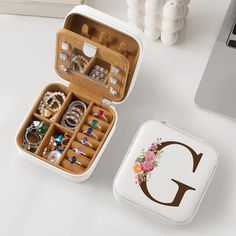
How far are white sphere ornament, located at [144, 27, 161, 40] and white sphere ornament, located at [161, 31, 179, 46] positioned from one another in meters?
0.01

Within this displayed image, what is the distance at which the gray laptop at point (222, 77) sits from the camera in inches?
46.7

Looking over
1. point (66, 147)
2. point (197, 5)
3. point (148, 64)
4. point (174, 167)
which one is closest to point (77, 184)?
point (66, 147)

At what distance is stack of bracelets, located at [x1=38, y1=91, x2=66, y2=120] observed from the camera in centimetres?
116

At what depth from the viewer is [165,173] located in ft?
3.65

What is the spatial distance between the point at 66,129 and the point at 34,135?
2.7 inches

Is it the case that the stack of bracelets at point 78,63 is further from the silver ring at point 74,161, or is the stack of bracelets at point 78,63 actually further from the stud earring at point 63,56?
the silver ring at point 74,161

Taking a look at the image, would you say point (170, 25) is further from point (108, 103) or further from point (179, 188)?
point (179, 188)

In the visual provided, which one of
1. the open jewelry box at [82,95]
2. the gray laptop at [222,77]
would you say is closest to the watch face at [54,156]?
the open jewelry box at [82,95]

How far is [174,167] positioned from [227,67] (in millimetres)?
243

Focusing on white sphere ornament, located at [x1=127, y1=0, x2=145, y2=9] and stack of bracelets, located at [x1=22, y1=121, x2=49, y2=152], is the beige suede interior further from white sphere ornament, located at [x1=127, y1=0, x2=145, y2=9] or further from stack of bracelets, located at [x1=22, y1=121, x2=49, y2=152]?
white sphere ornament, located at [x1=127, y1=0, x2=145, y2=9]

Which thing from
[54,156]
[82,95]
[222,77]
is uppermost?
[222,77]

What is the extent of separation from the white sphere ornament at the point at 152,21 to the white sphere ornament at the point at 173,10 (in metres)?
0.03

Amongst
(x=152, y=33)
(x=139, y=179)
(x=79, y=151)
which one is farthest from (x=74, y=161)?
(x=152, y=33)

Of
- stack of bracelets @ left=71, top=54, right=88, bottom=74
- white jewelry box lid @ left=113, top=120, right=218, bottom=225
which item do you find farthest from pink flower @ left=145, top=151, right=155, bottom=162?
stack of bracelets @ left=71, top=54, right=88, bottom=74
